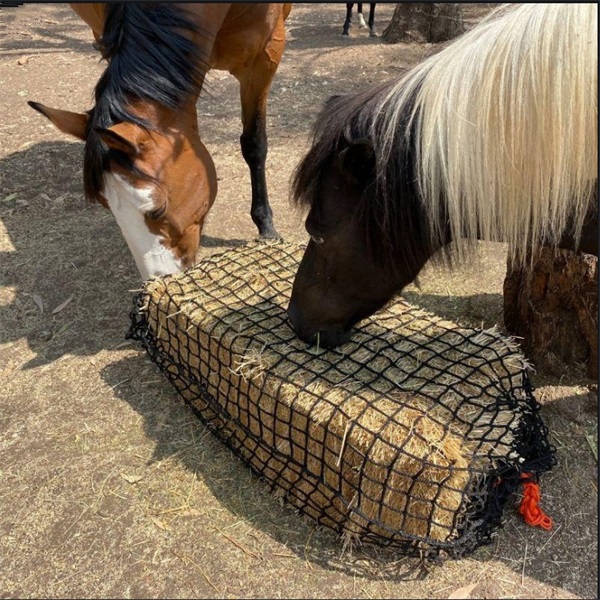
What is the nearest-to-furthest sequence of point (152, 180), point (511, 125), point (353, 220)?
1. point (511, 125)
2. point (353, 220)
3. point (152, 180)

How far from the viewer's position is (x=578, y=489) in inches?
95.7

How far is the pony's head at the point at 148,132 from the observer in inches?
109

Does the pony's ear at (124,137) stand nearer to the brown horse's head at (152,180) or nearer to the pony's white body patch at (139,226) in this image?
the brown horse's head at (152,180)

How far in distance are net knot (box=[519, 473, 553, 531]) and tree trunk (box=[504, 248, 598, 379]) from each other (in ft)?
2.61

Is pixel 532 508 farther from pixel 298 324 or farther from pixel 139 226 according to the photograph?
pixel 139 226

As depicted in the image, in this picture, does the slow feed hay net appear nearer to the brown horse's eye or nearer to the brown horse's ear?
the brown horse's eye

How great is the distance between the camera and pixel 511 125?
1.74m

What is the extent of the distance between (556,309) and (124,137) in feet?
7.29

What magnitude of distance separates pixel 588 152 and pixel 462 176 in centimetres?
36

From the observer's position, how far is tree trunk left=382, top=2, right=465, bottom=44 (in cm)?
864

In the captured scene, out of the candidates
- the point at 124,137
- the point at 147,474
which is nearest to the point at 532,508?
the point at 147,474

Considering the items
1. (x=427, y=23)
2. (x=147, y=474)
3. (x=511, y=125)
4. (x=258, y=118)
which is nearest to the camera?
(x=511, y=125)

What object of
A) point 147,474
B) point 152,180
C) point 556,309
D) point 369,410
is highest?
point 152,180

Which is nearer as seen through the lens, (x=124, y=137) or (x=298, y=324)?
(x=298, y=324)
